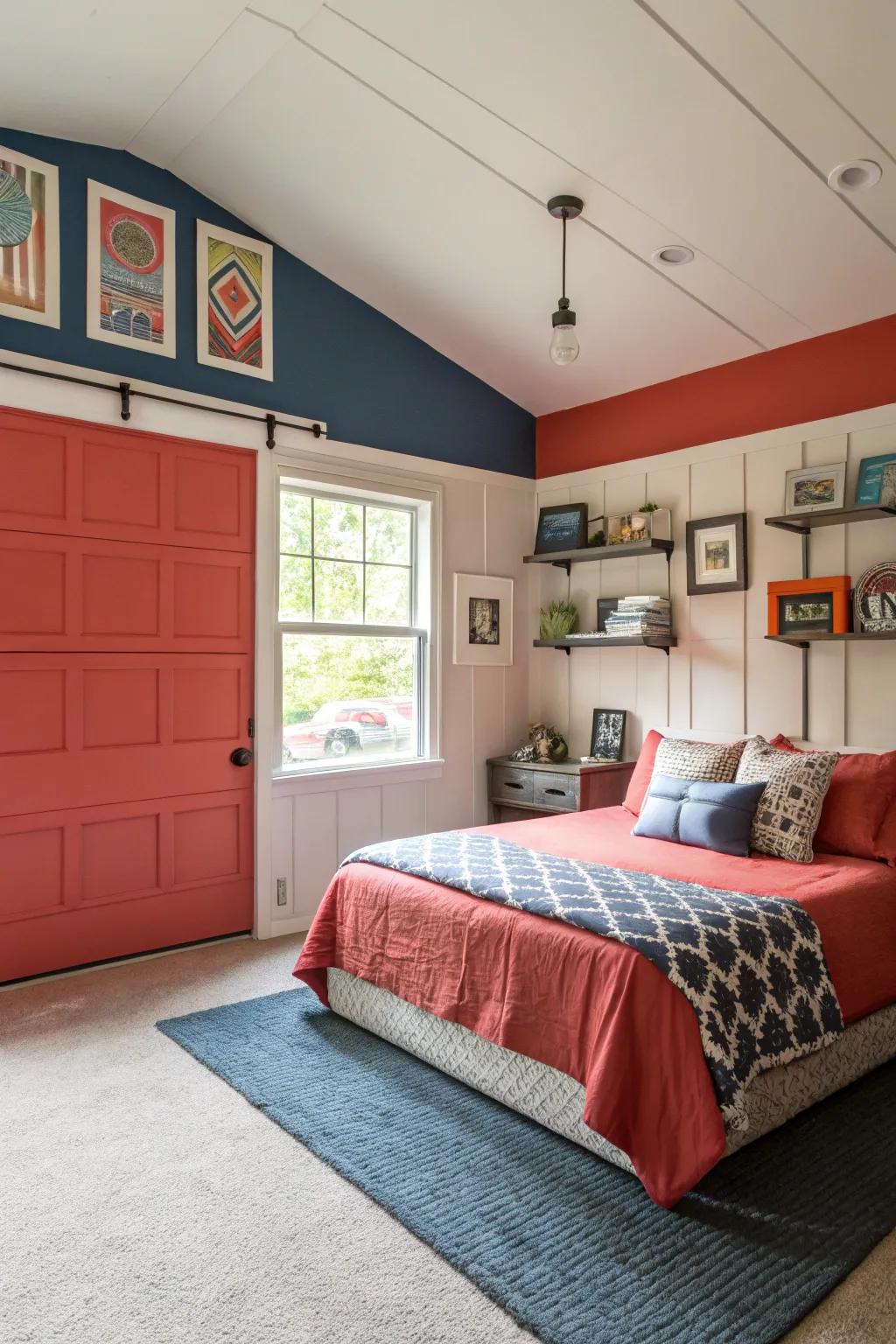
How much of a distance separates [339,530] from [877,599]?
247 centimetres

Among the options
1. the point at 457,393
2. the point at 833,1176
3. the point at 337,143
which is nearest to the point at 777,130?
the point at 337,143

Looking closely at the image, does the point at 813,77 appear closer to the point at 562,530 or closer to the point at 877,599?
the point at 877,599

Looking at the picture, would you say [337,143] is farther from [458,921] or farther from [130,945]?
[130,945]

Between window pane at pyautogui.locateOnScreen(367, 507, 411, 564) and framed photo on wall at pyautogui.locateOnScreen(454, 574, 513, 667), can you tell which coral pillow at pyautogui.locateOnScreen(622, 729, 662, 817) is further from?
window pane at pyautogui.locateOnScreen(367, 507, 411, 564)

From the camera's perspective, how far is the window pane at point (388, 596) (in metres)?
4.62

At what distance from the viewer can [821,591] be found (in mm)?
3811

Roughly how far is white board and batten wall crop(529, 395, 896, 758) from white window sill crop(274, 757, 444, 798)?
35.4 inches

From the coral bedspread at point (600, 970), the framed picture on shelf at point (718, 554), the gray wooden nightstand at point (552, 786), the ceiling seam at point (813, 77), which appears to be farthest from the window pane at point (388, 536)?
the ceiling seam at point (813, 77)

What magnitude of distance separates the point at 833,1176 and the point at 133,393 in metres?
3.62

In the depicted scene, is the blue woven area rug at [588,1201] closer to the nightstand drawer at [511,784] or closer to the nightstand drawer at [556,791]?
the nightstand drawer at [556,791]

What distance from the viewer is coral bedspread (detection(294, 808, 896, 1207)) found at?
2.13 meters

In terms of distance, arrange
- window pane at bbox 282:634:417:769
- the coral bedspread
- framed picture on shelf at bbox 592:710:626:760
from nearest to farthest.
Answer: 1. the coral bedspread
2. window pane at bbox 282:634:417:769
3. framed picture on shelf at bbox 592:710:626:760

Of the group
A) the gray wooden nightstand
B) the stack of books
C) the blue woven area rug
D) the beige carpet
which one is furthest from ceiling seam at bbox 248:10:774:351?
the beige carpet

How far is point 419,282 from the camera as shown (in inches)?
169
